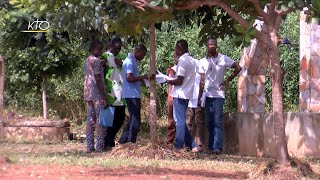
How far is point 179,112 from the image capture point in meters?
9.85

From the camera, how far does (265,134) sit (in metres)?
10.0

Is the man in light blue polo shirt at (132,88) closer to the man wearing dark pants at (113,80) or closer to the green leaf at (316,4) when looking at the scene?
the man wearing dark pants at (113,80)

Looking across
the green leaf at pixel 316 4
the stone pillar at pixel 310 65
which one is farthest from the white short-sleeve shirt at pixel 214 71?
the green leaf at pixel 316 4

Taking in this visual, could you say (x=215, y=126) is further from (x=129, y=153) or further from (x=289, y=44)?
(x=289, y=44)

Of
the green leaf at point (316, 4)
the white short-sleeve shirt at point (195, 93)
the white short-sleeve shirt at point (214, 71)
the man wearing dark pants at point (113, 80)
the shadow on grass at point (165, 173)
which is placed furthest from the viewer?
the man wearing dark pants at point (113, 80)

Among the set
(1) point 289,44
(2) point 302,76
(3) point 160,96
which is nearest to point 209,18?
(2) point 302,76

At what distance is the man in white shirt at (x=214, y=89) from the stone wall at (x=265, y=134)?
0.46m

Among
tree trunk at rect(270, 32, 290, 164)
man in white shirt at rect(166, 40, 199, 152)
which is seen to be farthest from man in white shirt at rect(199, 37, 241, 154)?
tree trunk at rect(270, 32, 290, 164)

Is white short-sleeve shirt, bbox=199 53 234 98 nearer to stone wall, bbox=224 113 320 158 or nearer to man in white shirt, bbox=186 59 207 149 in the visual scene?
man in white shirt, bbox=186 59 207 149

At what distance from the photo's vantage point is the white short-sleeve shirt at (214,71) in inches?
399

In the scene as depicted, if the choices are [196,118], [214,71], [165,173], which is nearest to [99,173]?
[165,173]

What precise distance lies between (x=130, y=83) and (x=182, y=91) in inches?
29.9

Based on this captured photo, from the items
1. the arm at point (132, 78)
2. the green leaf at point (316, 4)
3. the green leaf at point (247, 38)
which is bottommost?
the arm at point (132, 78)

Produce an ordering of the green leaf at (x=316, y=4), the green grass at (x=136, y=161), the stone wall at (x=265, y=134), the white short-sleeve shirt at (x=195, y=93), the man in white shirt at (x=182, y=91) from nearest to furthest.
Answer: the green leaf at (x=316, y=4)
the green grass at (x=136, y=161)
the stone wall at (x=265, y=134)
the man in white shirt at (x=182, y=91)
the white short-sleeve shirt at (x=195, y=93)
